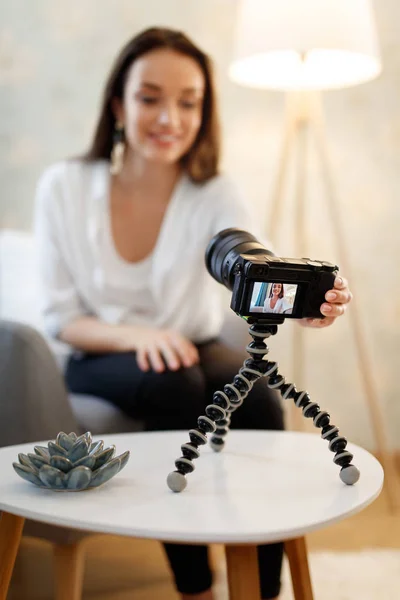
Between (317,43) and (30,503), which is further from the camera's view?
(317,43)

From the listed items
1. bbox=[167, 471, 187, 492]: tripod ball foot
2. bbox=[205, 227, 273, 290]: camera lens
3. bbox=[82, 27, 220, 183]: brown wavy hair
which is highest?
bbox=[82, 27, 220, 183]: brown wavy hair

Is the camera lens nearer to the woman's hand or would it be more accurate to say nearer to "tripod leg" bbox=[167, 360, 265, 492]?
"tripod leg" bbox=[167, 360, 265, 492]

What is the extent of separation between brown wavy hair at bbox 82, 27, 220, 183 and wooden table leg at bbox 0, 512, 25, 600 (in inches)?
39.1

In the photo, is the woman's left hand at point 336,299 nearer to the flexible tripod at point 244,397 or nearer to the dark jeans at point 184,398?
the flexible tripod at point 244,397

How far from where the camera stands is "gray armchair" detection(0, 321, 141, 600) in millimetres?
1243

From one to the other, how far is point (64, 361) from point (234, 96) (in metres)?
1.02

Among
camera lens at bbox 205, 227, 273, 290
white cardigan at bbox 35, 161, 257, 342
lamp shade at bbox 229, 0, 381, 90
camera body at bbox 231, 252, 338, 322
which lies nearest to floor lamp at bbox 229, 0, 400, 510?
lamp shade at bbox 229, 0, 381, 90

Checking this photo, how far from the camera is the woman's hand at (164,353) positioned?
4.81ft

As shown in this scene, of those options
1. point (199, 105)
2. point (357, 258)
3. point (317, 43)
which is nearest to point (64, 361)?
point (199, 105)

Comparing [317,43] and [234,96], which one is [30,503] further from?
[234,96]

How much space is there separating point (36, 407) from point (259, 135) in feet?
4.43

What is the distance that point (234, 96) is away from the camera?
7.75 ft

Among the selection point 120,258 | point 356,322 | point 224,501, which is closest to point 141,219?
point 120,258

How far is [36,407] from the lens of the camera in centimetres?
129
